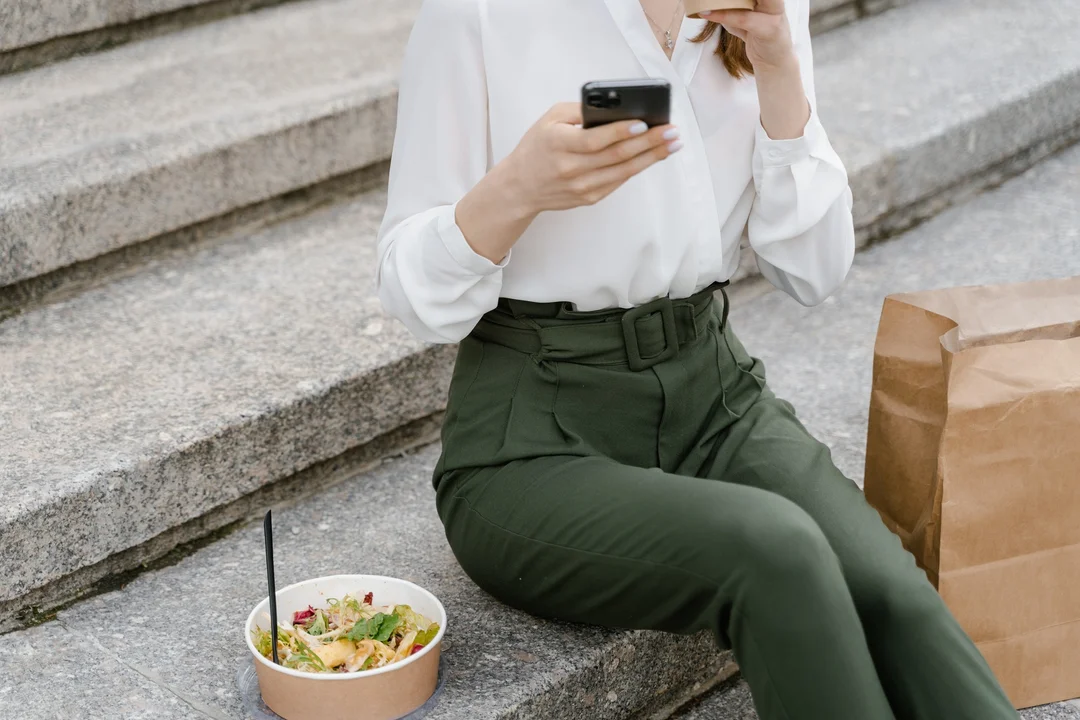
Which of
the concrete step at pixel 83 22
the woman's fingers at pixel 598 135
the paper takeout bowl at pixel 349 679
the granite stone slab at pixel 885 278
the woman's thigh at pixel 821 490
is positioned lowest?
the granite stone slab at pixel 885 278

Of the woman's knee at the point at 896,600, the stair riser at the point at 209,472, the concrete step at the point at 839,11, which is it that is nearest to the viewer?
the woman's knee at the point at 896,600

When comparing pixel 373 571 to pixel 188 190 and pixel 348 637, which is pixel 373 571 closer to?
pixel 348 637

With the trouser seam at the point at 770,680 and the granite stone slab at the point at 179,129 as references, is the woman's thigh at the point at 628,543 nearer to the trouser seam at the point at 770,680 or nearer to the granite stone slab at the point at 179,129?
the trouser seam at the point at 770,680

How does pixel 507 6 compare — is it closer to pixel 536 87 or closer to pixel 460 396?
pixel 536 87

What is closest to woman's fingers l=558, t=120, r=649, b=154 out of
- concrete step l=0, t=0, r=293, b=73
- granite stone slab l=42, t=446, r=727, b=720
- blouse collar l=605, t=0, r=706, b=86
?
blouse collar l=605, t=0, r=706, b=86

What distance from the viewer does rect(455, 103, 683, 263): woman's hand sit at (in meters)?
1.42

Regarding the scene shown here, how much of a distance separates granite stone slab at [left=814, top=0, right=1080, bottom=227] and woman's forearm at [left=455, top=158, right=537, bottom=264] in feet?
5.01

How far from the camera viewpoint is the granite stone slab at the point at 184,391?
73.9 inches

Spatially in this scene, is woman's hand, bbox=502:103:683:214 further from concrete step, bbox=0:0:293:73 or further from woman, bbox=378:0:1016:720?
concrete step, bbox=0:0:293:73

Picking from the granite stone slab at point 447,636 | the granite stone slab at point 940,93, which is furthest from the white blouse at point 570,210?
the granite stone slab at point 940,93

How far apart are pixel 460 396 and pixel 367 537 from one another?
15.7 inches

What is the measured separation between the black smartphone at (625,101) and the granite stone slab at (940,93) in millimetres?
1581

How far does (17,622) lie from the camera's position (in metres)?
1.86

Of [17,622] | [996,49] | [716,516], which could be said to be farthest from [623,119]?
[996,49]
